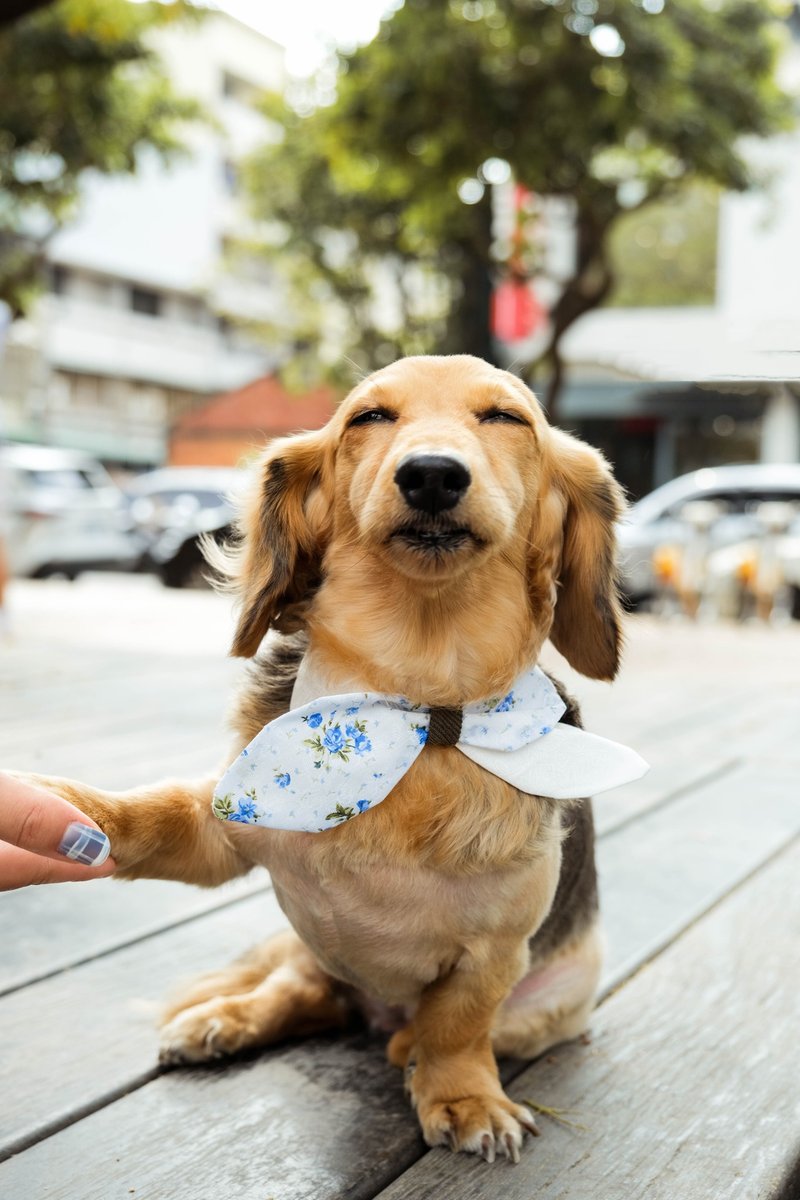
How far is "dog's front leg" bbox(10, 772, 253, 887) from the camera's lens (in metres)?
1.59

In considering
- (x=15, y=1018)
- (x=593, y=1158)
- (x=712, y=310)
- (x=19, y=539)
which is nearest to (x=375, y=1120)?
(x=593, y=1158)

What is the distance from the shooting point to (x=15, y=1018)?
1.93 metres

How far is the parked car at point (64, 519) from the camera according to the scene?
1444cm

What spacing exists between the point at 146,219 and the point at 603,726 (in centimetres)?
3573

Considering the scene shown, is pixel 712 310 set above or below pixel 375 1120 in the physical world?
above

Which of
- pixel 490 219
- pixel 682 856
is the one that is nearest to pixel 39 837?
pixel 682 856

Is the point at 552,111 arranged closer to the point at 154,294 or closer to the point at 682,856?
the point at 682,856

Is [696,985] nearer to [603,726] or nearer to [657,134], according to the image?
[603,726]

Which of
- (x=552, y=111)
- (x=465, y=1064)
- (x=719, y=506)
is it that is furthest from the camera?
(x=719, y=506)

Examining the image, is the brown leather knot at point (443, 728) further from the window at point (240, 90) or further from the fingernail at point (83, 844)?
the window at point (240, 90)

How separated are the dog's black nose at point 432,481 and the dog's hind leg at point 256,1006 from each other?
81cm

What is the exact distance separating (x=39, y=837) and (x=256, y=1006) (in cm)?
70

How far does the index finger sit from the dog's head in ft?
1.69

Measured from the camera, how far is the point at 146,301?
3888 cm
